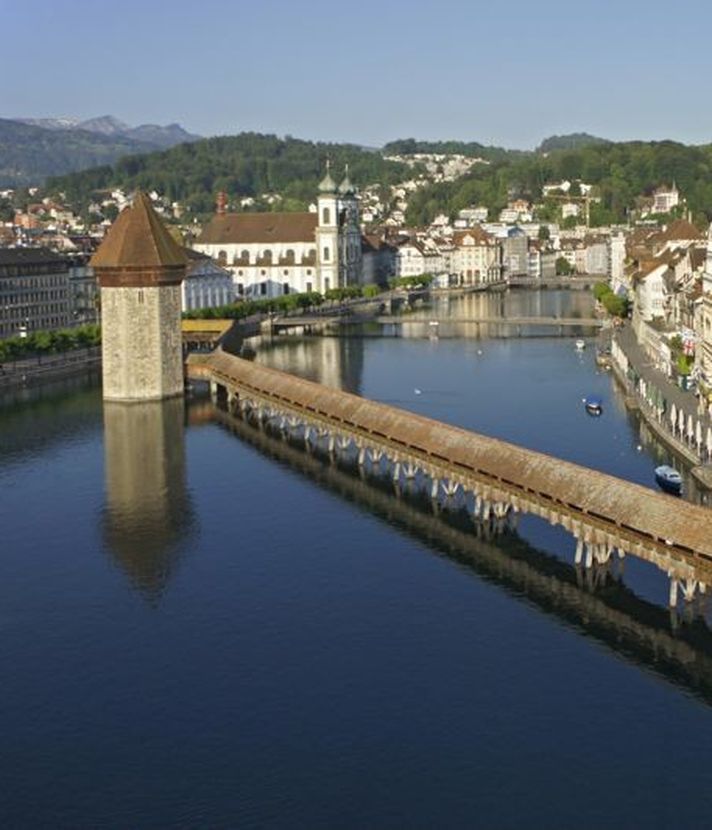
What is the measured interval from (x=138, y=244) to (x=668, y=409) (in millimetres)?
21467

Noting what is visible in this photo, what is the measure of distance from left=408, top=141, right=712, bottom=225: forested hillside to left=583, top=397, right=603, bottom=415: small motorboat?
112 meters

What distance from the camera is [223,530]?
3186cm

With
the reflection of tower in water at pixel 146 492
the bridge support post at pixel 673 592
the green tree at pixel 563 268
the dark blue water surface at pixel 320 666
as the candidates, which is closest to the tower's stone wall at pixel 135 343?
the reflection of tower in water at pixel 146 492

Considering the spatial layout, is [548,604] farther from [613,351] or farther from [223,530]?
[613,351]

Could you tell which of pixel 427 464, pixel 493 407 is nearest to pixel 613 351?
pixel 493 407

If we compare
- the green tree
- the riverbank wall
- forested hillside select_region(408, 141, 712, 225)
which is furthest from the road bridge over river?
forested hillside select_region(408, 141, 712, 225)

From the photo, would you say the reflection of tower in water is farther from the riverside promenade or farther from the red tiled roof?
the red tiled roof

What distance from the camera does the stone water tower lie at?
5244 centimetres

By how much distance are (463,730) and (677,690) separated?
3.71 metres

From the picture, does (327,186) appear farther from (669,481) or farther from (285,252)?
(669,481)

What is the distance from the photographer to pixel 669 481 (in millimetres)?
33125

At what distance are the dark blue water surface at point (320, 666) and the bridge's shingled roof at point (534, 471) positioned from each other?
4.61 ft

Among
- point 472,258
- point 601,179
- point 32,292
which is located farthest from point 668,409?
point 601,179

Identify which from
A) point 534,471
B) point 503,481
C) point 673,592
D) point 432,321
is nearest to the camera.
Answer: point 673,592
